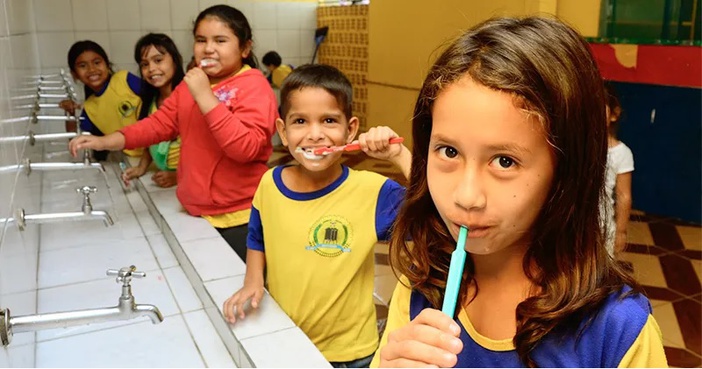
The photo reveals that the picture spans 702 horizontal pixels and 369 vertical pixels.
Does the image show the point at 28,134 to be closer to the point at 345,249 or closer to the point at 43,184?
the point at 43,184

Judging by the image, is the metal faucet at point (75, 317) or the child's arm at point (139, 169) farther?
the child's arm at point (139, 169)

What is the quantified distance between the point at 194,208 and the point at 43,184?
830mm

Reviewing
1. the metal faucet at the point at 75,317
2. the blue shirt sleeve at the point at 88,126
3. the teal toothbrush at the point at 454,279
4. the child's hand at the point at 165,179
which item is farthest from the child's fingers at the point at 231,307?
the blue shirt sleeve at the point at 88,126

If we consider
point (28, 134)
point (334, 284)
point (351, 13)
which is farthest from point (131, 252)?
point (351, 13)

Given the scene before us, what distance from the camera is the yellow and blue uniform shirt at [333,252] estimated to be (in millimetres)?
1267

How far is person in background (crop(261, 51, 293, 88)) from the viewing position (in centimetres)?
441

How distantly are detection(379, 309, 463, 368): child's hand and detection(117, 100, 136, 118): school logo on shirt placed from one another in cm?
255

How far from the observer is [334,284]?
127 cm

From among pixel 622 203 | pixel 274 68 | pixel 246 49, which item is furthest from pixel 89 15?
pixel 622 203

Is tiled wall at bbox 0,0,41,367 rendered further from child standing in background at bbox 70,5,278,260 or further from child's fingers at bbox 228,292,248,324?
child standing in background at bbox 70,5,278,260

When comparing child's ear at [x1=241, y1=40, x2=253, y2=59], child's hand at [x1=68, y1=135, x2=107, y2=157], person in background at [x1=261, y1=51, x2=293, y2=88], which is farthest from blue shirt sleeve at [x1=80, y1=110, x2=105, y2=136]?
person in background at [x1=261, y1=51, x2=293, y2=88]

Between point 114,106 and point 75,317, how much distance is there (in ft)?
7.15

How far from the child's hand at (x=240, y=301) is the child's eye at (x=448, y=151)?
32.2 inches

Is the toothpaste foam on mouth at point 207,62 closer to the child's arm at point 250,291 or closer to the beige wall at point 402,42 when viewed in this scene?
the child's arm at point 250,291
